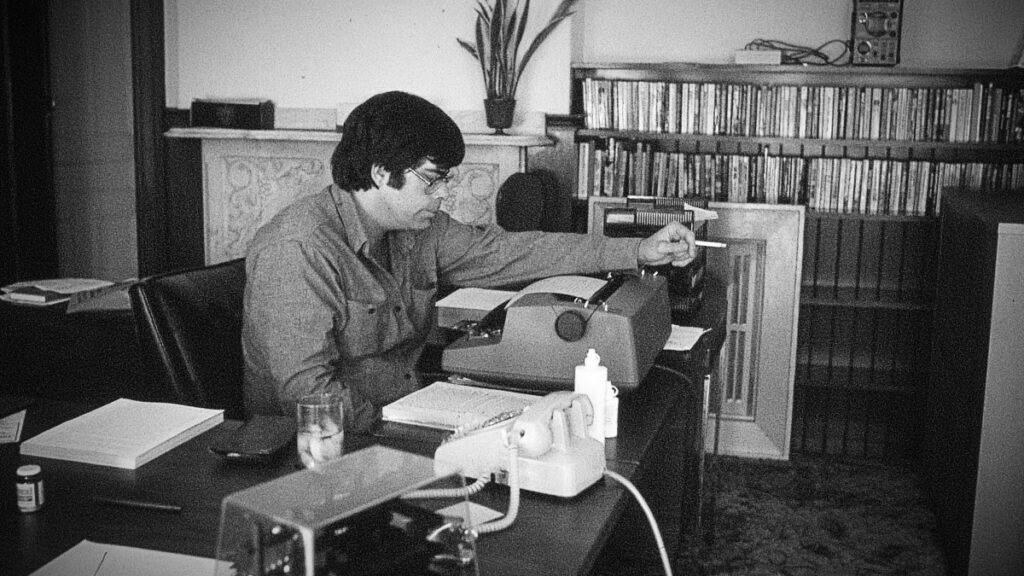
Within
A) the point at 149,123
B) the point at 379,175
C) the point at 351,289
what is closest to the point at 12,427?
the point at 351,289

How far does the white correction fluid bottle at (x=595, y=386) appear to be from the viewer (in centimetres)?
168

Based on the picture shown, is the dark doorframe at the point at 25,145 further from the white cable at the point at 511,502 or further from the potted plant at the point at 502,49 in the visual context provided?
the white cable at the point at 511,502

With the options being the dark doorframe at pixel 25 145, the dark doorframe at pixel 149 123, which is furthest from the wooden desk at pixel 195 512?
the dark doorframe at pixel 25 145

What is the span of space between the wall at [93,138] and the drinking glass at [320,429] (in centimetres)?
362

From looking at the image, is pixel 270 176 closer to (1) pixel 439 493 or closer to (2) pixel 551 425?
(2) pixel 551 425

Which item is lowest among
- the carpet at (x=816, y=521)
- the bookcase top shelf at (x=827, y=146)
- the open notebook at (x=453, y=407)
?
the carpet at (x=816, y=521)

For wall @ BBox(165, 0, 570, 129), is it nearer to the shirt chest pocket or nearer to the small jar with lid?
the shirt chest pocket

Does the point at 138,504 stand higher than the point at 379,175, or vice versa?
the point at 379,175

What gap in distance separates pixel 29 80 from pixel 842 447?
3954 millimetres

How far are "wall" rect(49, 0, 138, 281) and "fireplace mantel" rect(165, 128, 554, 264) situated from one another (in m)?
0.61

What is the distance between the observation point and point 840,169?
389cm

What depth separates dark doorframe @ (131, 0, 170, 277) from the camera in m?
4.35

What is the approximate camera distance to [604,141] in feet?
13.5

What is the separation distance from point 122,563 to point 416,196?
1.10 m
